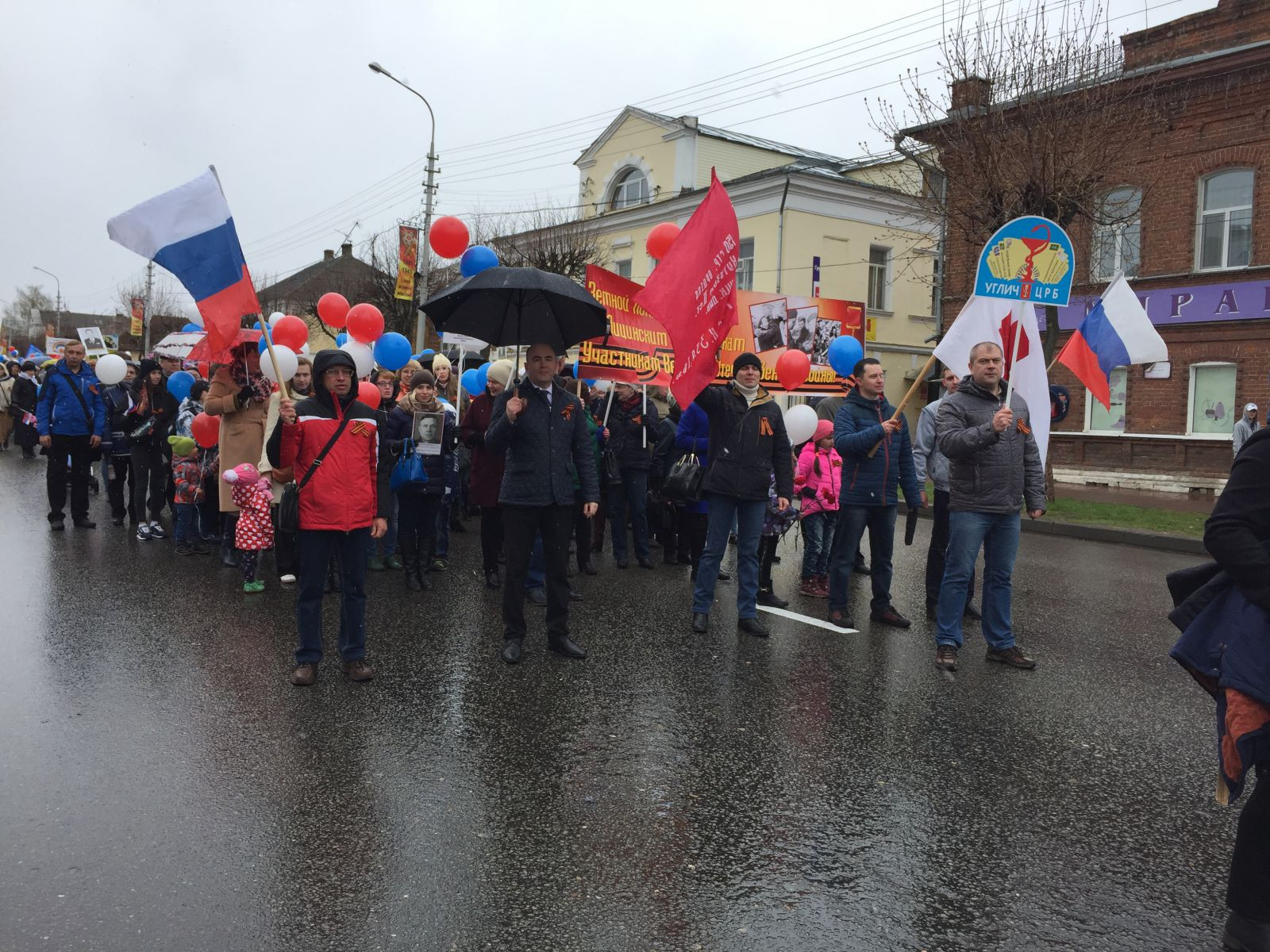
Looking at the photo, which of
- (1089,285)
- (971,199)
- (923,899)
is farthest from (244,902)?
(1089,285)

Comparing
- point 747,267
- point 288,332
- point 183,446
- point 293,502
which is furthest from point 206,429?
point 747,267

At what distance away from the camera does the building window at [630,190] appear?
3709 centimetres

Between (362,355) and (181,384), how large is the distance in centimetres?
180

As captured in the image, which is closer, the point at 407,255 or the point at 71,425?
the point at 71,425

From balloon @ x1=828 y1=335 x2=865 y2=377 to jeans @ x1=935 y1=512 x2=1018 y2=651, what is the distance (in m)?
2.86

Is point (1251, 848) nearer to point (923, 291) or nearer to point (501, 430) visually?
point (501, 430)

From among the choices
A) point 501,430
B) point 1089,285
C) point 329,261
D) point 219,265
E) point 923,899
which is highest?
point 329,261

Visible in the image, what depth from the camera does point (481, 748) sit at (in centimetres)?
472

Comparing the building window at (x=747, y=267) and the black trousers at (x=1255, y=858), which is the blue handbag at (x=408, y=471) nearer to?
the black trousers at (x=1255, y=858)

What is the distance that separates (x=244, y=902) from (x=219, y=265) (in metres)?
3.70

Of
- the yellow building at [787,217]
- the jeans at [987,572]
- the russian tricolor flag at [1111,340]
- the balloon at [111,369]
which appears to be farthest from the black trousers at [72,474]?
the yellow building at [787,217]

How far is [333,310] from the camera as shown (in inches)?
461

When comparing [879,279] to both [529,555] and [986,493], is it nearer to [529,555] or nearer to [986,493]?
[986,493]

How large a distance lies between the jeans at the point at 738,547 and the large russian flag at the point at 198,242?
3346 mm
